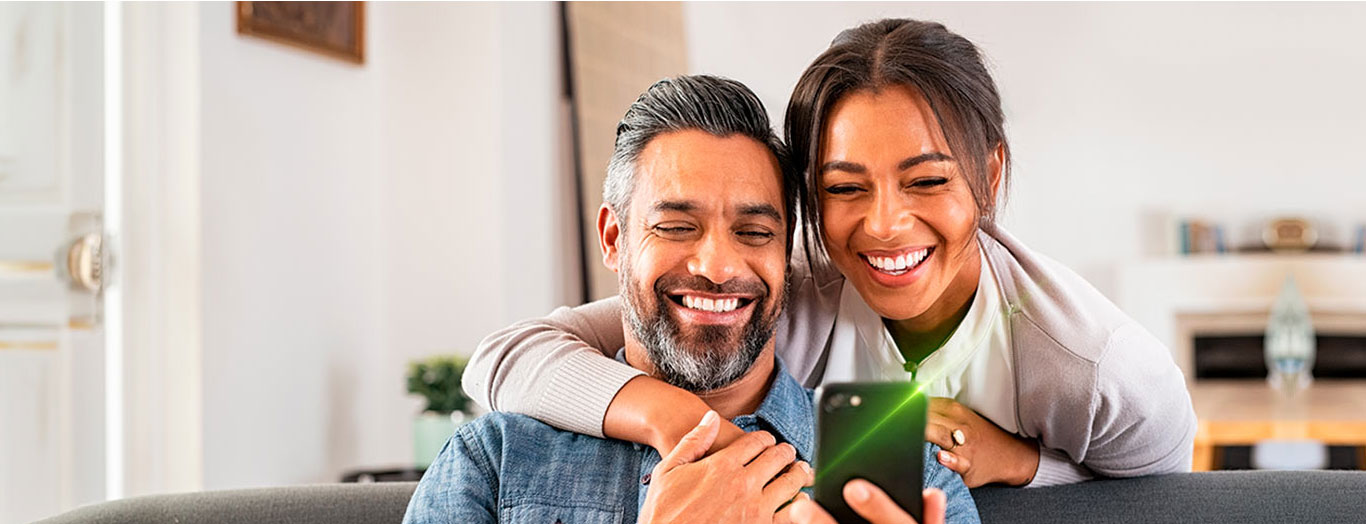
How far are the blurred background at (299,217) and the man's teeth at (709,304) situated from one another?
469 millimetres

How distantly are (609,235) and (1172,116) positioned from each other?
5739 millimetres

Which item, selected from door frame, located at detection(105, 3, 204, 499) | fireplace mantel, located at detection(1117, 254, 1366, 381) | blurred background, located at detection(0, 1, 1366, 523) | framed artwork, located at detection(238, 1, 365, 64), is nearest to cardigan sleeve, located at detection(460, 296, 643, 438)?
blurred background, located at detection(0, 1, 1366, 523)

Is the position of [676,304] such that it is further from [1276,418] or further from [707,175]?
[1276,418]

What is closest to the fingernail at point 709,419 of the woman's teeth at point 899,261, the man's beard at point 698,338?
the man's beard at point 698,338

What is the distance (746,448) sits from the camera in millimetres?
1289

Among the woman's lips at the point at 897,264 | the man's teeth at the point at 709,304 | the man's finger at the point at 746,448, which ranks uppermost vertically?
the woman's lips at the point at 897,264

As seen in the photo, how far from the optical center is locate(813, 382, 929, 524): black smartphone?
107 cm

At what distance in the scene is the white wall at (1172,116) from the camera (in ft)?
21.3

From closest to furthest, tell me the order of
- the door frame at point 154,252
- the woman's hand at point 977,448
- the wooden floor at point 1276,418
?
the woman's hand at point 977,448 → the door frame at point 154,252 → the wooden floor at point 1276,418

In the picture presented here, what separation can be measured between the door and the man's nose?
1542mm

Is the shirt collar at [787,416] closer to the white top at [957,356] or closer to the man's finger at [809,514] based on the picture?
the white top at [957,356]

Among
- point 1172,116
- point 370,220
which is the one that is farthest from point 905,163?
point 1172,116

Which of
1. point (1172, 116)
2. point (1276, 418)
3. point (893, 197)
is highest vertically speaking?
point (1172, 116)

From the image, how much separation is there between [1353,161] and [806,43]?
3.11 meters
